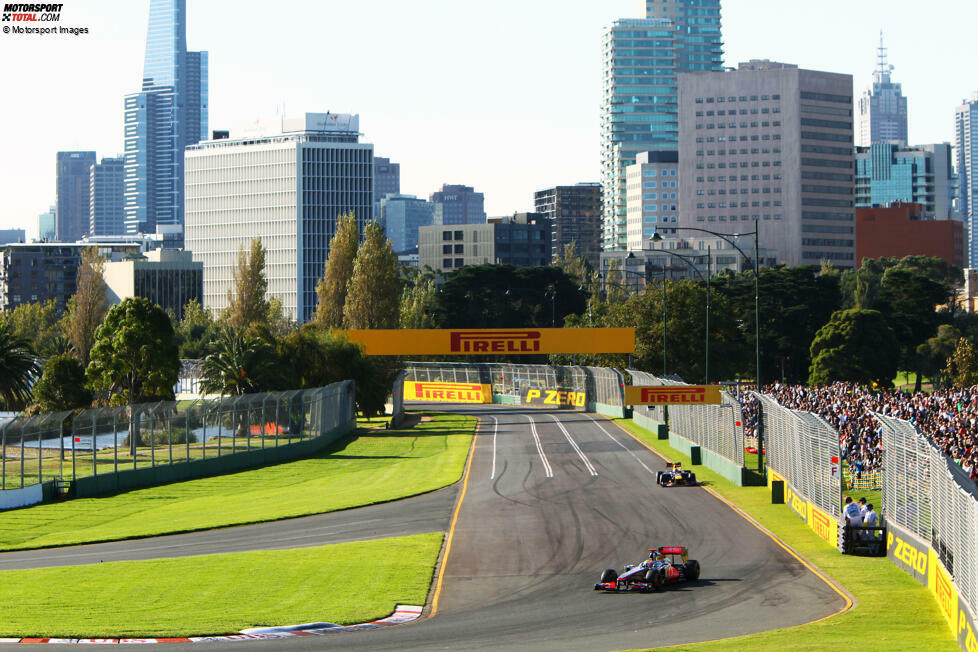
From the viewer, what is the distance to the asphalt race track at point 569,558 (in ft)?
75.2

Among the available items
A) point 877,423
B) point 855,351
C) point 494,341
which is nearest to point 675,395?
point 877,423

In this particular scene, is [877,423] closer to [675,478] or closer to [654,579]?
[675,478]

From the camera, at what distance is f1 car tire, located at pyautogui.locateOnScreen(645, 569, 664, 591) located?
88.1 ft

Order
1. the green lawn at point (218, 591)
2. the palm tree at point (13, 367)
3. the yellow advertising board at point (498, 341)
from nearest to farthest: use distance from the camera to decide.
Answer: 1. the green lawn at point (218, 591)
2. the palm tree at point (13, 367)
3. the yellow advertising board at point (498, 341)

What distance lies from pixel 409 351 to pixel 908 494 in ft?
210

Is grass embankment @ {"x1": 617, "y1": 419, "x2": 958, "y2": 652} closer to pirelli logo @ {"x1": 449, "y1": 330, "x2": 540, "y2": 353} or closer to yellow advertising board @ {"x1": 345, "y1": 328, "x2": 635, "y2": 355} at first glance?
yellow advertising board @ {"x1": 345, "y1": 328, "x2": 635, "y2": 355}

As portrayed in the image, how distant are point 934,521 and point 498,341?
63.3 meters

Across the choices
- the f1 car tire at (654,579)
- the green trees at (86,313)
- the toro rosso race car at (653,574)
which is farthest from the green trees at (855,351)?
the f1 car tire at (654,579)

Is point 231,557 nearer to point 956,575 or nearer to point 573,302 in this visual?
point 956,575

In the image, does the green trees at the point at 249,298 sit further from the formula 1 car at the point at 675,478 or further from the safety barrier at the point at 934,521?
the safety barrier at the point at 934,521

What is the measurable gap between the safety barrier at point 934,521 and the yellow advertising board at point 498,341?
54.8m

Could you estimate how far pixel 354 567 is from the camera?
31.0m

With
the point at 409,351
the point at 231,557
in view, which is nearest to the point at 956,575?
the point at 231,557

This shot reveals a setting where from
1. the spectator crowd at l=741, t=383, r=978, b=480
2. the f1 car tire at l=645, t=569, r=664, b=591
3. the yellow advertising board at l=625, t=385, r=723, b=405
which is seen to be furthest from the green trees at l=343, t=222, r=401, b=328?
the f1 car tire at l=645, t=569, r=664, b=591
